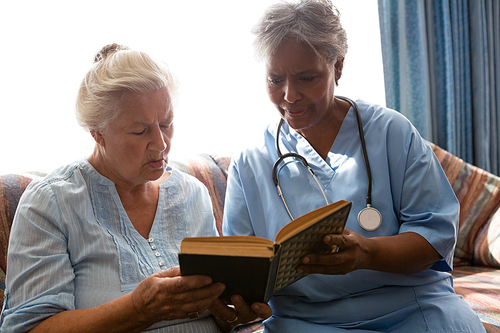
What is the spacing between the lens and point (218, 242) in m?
0.83

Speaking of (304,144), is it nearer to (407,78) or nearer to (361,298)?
(361,298)

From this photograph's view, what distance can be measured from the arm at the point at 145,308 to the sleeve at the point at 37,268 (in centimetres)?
4

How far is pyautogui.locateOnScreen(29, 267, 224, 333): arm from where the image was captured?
2.95 feet

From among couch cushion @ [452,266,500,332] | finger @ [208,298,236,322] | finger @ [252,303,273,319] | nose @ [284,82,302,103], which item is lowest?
couch cushion @ [452,266,500,332]

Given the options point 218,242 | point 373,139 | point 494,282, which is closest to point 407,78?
point 494,282

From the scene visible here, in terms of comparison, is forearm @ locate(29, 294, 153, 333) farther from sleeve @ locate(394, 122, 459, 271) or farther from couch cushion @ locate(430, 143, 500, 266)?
couch cushion @ locate(430, 143, 500, 266)

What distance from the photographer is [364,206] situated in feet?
3.88

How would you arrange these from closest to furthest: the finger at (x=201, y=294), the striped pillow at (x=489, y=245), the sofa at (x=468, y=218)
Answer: the finger at (x=201, y=294) → the sofa at (x=468, y=218) → the striped pillow at (x=489, y=245)

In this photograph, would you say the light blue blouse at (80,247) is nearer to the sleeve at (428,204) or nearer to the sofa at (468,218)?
the sofa at (468,218)

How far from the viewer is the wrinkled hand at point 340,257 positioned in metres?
0.93

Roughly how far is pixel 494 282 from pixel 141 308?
1684mm

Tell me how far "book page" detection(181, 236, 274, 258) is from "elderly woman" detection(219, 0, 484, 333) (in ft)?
0.91

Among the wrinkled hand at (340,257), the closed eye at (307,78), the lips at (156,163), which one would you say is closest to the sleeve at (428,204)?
the wrinkled hand at (340,257)

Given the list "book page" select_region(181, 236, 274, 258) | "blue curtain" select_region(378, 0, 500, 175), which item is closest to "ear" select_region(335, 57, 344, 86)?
"book page" select_region(181, 236, 274, 258)
